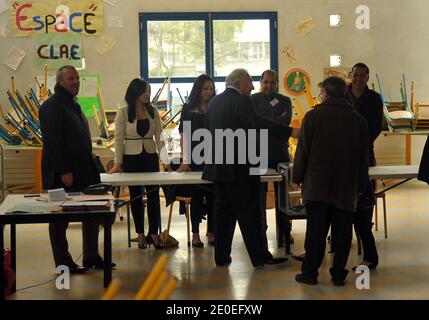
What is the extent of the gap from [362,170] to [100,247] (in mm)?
2594

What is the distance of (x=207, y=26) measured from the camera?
1049 cm

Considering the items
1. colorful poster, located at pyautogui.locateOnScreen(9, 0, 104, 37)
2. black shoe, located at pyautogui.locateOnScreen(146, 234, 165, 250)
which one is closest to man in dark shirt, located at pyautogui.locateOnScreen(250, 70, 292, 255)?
black shoe, located at pyautogui.locateOnScreen(146, 234, 165, 250)

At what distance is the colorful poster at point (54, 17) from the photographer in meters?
10.2

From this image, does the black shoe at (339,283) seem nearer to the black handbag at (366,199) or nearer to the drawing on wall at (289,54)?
the black handbag at (366,199)

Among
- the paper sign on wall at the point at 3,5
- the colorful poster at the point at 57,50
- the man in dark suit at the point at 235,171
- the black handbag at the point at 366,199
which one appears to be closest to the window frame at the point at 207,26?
the colorful poster at the point at 57,50

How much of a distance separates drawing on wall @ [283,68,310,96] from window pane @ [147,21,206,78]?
113cm

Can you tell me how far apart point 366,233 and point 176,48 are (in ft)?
17.7

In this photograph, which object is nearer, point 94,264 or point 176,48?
point 94,264

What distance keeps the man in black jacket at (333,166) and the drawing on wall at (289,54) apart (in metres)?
5.29

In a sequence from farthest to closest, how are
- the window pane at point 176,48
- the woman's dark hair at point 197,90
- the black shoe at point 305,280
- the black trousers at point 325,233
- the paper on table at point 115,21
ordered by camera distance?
the window pane at point 176,48 → the paper on table at point 115,21 → the woman's dark hair at point 197,90 → the black shoe at point 305,280 → the black trousers at point 325,233

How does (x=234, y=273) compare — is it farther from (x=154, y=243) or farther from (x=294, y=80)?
(x=294, y=80)

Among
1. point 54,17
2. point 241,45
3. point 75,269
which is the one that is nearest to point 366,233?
point 75,269

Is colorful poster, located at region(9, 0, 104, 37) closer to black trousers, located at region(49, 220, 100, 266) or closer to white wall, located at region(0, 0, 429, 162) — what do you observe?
white wall, located at region(0, 0, 429, 162)

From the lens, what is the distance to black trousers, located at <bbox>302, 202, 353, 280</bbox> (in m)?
5.29
